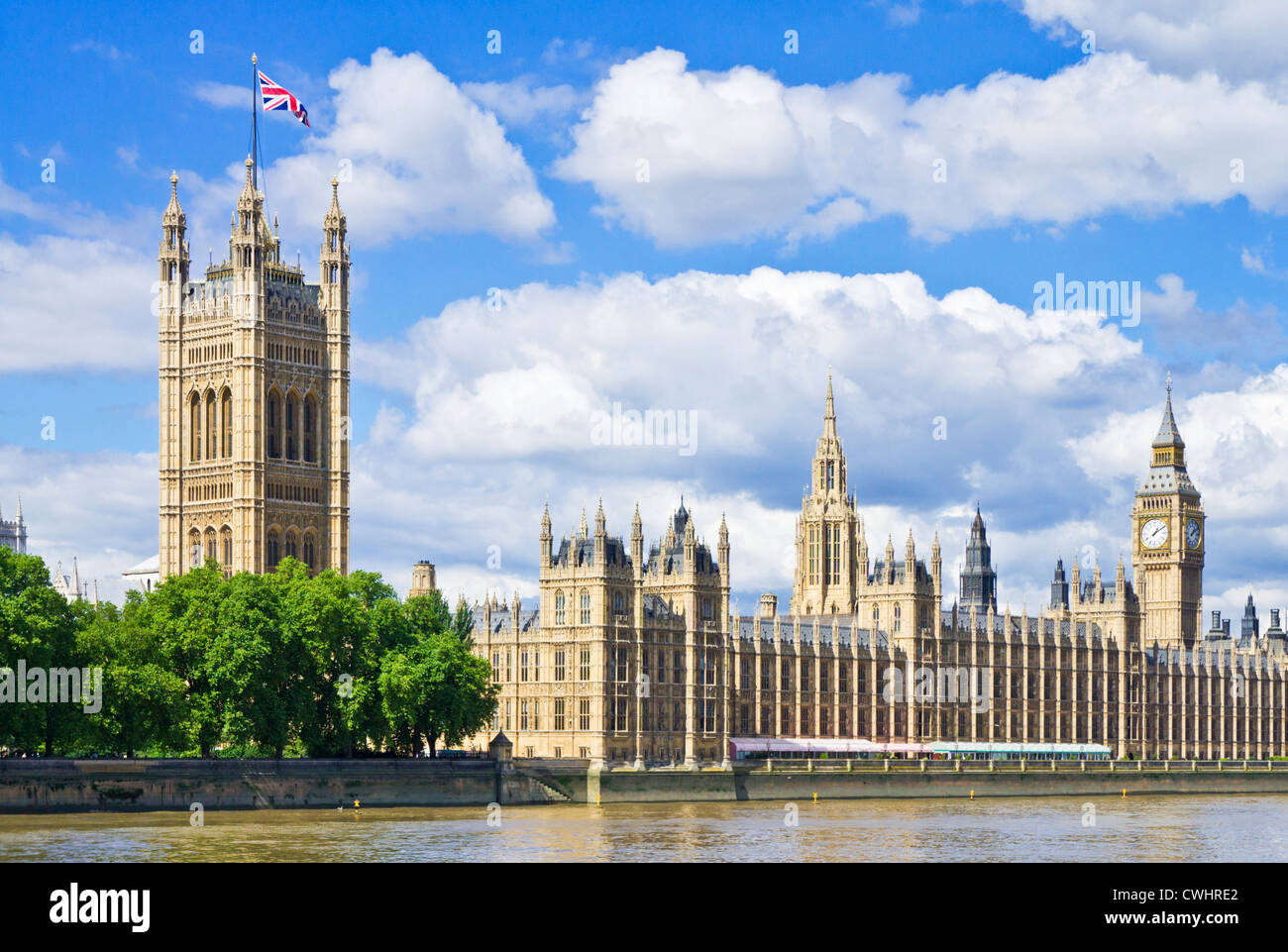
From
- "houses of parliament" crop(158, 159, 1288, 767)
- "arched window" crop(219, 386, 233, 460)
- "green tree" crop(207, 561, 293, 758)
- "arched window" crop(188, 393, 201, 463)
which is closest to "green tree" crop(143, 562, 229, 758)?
"green tree" crop(207, 561, 293, 758)

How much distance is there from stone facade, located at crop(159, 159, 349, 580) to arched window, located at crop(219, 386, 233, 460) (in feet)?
0.33

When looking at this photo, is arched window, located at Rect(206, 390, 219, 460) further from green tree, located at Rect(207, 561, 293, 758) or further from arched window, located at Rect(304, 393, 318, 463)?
green tree, located at Rect(207, 561, 293, 758)

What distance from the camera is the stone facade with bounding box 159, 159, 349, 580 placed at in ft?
488

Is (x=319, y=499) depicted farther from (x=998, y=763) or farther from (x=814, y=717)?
(x=998, y=763)

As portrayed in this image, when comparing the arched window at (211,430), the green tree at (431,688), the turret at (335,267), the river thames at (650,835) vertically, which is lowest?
the river thames at (650,835)

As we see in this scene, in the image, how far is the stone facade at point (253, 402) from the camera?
149m

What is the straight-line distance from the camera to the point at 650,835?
274ft

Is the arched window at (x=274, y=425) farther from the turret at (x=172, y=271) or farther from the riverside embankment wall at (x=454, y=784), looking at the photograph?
the riverside embankment wall at (x=454, y=784)

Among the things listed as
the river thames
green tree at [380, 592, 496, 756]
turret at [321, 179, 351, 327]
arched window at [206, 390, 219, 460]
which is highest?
turret at [321, 179, 351, 327]

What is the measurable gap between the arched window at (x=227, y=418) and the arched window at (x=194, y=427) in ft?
8.31

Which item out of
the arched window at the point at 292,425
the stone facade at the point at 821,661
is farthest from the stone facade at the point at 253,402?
the stone facade at the point at 821,661

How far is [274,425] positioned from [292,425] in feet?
5.43

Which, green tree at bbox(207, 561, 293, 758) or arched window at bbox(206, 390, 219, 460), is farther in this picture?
arched window at bbox(206, 390, 219, 460)
